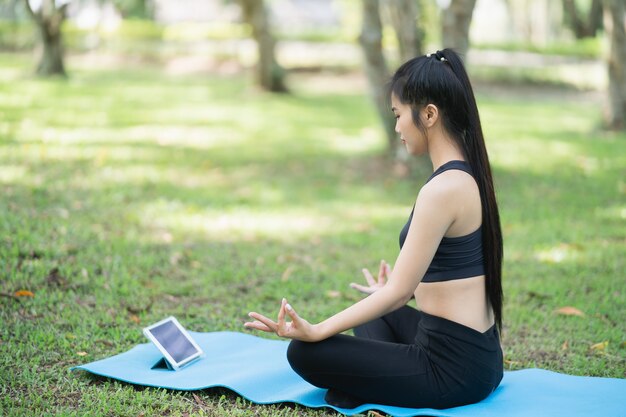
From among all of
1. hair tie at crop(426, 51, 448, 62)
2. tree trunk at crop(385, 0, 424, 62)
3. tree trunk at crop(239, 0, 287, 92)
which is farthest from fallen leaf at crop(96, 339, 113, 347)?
tree trunk at crop(239, 0, 287, 92)

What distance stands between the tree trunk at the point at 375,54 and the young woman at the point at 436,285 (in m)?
5.93

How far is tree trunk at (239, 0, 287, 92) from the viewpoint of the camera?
15.5 metres

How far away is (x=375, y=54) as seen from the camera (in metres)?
9.16

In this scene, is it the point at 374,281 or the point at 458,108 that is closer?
the point at 458,108

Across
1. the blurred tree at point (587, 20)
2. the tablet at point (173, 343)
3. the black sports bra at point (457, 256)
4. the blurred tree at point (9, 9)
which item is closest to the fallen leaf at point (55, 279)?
the tablet at point (173, 343)

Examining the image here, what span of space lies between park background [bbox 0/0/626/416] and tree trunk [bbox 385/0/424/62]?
22 millimetres

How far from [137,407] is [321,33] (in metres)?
25.4

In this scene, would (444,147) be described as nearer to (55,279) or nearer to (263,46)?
(55,279)

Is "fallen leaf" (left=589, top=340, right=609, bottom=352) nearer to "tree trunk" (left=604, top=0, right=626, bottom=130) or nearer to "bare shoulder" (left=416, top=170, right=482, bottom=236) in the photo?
"bare shoulder" (left=416, top=170, right=482, bottom=236)

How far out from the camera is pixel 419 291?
128 inches

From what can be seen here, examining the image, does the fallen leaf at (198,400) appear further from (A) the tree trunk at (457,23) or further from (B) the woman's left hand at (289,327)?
(A) the tree trunk at (457,23)

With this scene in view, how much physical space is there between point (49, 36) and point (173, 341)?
1495 centimetres

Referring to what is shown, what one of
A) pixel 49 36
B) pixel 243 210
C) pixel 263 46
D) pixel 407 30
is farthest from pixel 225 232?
pixel 49 36

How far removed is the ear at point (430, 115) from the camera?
3064mm
